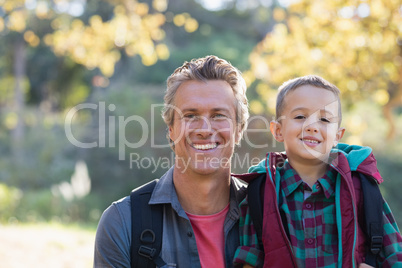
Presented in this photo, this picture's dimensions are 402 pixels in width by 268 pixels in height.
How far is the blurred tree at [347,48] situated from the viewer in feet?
23.1

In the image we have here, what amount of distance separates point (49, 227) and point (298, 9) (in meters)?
6.91

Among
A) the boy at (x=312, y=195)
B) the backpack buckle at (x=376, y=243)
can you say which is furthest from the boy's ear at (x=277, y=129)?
the backpack buckle at (x=376, y=243)

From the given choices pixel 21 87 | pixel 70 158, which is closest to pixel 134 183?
pixel 70 158

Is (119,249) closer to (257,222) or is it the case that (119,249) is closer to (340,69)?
(257,222)

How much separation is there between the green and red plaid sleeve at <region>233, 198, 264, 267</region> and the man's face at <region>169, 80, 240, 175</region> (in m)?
0.31

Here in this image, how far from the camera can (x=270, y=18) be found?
802 inches

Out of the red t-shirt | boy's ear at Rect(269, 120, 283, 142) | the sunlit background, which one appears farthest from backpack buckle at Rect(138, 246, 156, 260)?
the sunlit background

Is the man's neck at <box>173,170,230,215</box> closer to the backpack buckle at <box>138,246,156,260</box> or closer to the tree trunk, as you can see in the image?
the backpack buckle at <box>138,246,156,260</box>

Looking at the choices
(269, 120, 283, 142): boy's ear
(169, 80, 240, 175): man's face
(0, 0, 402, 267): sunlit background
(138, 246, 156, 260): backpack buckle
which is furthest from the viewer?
(0, 0, 402, 267): sunlit background

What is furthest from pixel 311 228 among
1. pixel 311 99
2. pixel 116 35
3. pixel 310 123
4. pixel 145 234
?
pixel 116 35

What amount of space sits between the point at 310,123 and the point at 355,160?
0.33 metres

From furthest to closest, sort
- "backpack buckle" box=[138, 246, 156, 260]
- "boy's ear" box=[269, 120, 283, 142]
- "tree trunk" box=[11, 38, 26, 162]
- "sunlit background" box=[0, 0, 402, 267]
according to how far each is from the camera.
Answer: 1. "tree trunk" box=[11, 38, 26, 162]
2. "sunlit background" box=[0, 0, 402, 267]
3. "boy's ear" box=[269, 120, 283, 142]
4. "backpack buckle" box=[138, 246, 156, 260]

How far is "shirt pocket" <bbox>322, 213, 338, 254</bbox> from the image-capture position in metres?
2.52

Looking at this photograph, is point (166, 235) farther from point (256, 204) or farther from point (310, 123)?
point (310, 123)
